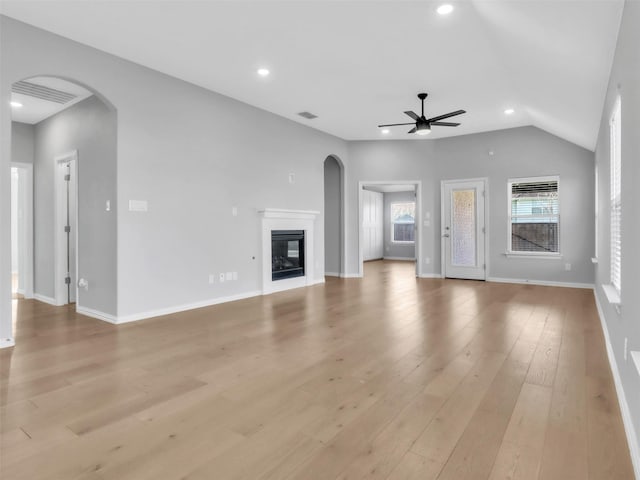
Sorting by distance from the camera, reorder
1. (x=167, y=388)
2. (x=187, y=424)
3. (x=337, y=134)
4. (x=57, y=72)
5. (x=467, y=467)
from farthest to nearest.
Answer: (x=337, y=134), (x=57, y=72), (x=167, y=388), (x=187, y=424), (x=467, y=467)

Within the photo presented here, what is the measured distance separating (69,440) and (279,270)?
4592 millimetres

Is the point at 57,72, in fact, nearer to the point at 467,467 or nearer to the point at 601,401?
the point at 467,467

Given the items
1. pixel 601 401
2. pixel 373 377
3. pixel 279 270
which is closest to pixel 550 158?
pixel 279 270

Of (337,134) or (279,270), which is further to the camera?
(337,134)

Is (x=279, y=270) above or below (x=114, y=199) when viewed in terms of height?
below

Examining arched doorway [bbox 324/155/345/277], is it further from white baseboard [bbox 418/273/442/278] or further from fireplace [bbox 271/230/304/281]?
white baseboard [bbox 418/273/442/278]

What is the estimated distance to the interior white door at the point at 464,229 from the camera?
7.46 metres

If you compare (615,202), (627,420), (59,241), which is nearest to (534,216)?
(615,202)

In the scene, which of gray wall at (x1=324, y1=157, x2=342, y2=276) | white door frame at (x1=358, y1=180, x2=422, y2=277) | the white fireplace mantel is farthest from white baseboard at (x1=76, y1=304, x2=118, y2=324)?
white door frame at (x1=358, y1=180, x2=422, y2=277)

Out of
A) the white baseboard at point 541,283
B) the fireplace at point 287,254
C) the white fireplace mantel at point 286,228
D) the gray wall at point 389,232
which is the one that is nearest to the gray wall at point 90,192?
the white fireplace mantel at point 286,228

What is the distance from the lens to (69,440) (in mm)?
1857

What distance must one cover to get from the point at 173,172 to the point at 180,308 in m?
1.72

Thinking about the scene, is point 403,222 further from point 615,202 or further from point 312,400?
point 312,400

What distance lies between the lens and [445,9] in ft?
10.6
